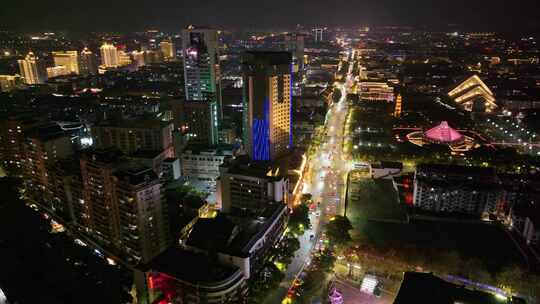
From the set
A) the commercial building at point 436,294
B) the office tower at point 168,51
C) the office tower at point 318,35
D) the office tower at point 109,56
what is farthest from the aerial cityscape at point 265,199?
the office tower at point 318,35

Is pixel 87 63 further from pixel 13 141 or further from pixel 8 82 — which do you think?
pixel 13 141

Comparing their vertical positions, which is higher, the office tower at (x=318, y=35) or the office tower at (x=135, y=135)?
the office tower at (x=318, y=35)

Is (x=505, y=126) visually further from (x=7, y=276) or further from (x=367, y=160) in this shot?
(x=7, y=276)

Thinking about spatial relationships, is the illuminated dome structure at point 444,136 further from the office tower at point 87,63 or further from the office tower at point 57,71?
the office tower at point 87,63

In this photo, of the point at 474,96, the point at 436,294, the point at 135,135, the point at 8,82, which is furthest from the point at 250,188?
the point at 8,82

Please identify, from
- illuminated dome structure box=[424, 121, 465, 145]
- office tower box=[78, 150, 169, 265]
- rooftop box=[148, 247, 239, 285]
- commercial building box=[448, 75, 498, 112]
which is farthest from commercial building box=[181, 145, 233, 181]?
commercial building box=[448, 75, 498, 112]

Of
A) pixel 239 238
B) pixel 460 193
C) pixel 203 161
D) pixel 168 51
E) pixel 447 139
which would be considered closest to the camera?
pixel 239 238
